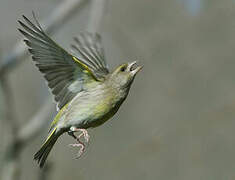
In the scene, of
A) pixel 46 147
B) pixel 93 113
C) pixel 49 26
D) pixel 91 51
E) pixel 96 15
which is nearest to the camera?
pixel 93 113

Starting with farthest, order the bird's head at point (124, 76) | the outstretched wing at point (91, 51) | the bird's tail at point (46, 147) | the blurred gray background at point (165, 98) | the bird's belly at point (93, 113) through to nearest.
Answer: the blurred gray background at point (165, 98) < the outstretched wing at point (91, 51) < the bird's tail at point (46, 147) < the bird's head at point (124, 76) < the bird's belly at point (93, 113)

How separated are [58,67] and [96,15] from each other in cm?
390

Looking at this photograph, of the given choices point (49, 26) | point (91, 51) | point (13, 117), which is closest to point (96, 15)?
point (49, 26)

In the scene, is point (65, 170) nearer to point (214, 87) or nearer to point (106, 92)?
point (214, 87)

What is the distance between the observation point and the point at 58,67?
4.82 metres

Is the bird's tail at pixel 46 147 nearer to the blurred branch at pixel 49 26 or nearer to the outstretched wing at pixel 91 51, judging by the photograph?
the outstretched wing at pixel 91 51

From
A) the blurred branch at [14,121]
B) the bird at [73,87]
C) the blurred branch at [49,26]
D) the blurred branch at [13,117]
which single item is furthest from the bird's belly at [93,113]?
the blurred branch at [49,26]

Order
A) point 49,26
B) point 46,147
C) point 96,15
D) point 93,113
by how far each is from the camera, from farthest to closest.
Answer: point 49,26 → point 96,15 → point 46,147 → point 93,113

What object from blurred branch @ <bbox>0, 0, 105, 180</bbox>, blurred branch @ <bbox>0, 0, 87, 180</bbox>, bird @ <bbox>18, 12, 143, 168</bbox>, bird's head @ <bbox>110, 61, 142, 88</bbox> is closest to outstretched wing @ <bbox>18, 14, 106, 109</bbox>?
bird @ <bbox>18, 12, 143, 168</bbox>

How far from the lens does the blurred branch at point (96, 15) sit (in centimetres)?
814

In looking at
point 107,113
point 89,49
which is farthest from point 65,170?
point 107,113

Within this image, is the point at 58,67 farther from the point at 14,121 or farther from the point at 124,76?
the point at 14,121

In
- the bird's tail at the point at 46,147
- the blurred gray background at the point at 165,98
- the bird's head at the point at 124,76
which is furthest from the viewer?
the blurred gray background at the point at 165,98

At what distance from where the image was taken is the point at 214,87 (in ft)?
33.5
